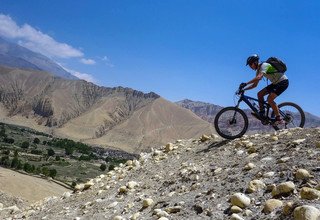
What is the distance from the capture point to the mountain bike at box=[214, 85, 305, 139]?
14.4 m

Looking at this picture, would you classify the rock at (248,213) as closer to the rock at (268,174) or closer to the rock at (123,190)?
the rock at (268,174)

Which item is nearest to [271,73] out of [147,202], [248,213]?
[147,202]

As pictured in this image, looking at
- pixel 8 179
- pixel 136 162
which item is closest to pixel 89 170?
pixel 8 179

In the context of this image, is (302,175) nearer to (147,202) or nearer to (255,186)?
(255,186)

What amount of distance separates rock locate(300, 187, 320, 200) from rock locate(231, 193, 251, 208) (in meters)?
1.08

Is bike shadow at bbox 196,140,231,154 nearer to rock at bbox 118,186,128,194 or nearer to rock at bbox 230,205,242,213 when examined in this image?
rock at bbox 118,186,128,194

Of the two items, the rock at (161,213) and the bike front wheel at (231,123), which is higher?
the bike front wheel at (231,123)

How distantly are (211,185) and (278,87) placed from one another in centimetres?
496

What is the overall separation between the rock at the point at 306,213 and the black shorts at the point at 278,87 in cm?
765

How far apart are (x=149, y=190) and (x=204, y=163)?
178 centimetres

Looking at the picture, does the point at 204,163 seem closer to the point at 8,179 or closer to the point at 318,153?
the point at 318,153

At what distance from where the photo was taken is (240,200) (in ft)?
27.1

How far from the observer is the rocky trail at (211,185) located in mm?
8094

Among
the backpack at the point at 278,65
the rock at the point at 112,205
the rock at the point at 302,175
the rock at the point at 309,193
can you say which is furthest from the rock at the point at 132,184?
the rock at the point at 309,193
